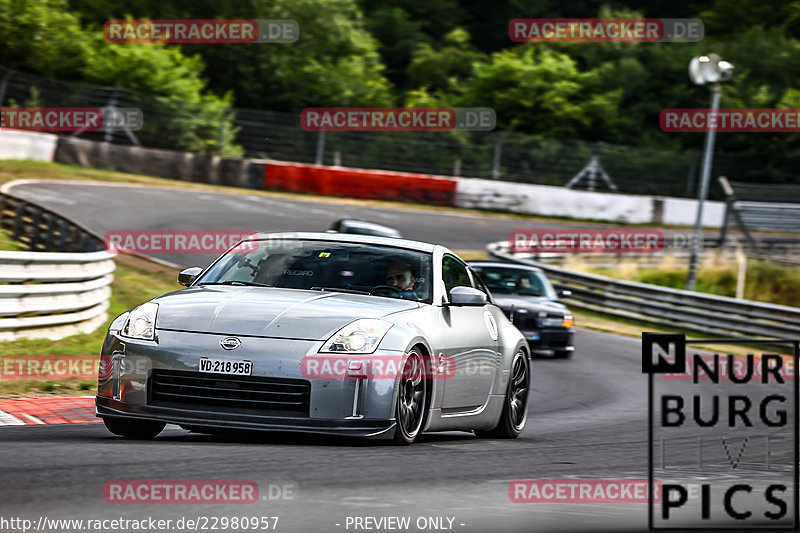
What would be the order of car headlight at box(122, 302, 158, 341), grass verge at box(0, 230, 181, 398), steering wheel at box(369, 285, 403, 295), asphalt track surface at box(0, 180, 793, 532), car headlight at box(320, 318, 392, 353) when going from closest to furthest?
asphalt track surface at box(0, 180, 793, 532)
car headlight at box(320, 318, 392, 353)
car headlight at box(122, 302, 158, 341)
steering wheel at box(369, 285, 403, 295)
grass verge at box(0, 230, 181, 398)

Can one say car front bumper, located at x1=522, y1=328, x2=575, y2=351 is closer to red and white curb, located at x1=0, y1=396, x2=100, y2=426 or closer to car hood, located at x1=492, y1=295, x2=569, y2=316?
car hood, located at x1=492, y1=295, x2=569, y2=316

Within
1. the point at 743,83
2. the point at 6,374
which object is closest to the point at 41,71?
the point at 743,83

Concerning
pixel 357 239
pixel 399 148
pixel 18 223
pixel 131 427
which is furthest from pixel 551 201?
pixel 131 427

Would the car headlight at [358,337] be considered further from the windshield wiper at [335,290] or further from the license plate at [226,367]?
the windshield wiper at [335,290]

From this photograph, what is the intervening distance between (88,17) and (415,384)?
48338 millimetres

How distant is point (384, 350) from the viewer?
283 inches

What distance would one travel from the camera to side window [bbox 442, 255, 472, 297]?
8.69 meters

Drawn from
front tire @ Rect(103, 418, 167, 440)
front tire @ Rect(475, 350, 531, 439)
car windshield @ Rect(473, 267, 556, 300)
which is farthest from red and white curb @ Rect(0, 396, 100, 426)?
car windshield @ Rect(473, 267, 556, 300)

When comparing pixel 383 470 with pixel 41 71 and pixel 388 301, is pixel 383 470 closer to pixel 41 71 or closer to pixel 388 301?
pixel 388 301

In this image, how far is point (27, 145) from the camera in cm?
3447

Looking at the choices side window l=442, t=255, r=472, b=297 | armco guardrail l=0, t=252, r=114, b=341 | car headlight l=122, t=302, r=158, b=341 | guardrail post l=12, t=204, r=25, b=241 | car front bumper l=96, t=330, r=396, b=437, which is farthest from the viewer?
guardrail post l=12, t=204, r=25, b=241

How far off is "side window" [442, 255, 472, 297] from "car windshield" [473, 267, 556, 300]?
950cm

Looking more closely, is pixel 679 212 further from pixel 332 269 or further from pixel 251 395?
pixel 251 395

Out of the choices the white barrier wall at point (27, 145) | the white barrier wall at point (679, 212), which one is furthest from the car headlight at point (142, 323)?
the white barrier wall at point (679, 212)
